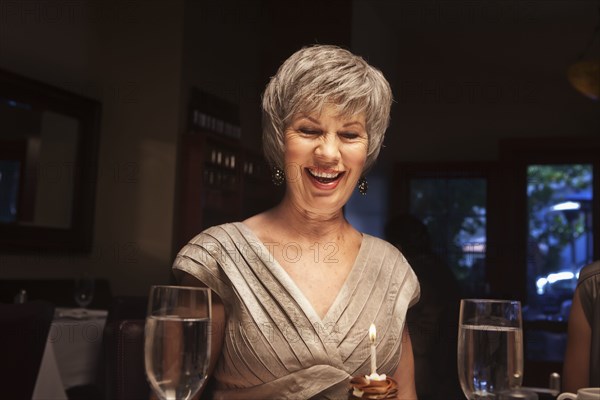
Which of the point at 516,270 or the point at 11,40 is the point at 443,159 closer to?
the point at 516,270

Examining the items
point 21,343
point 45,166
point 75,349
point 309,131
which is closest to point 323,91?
point 309,131

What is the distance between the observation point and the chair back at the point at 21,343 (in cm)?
158

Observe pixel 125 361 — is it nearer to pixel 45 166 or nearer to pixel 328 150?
pixel 328 150

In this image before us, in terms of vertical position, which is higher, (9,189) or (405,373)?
(9,189)

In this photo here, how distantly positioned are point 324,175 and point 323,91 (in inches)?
5.0

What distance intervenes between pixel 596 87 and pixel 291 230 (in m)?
3.82

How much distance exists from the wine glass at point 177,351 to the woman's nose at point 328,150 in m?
0.46

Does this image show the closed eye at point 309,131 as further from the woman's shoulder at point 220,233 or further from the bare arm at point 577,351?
the bare arm at point 577,351

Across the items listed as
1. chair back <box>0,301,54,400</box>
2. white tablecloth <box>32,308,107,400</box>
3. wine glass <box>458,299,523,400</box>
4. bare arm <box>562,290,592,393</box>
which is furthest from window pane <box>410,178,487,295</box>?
→ wine glass <box>458,299,523,400</box>

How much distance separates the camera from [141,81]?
15.4 ft

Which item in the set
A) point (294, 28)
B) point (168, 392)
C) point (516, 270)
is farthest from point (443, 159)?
point (168, 392)

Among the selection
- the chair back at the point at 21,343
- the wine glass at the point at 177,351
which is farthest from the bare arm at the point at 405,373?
the chair back at the point at 21,343

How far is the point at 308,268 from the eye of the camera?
120 centimetres

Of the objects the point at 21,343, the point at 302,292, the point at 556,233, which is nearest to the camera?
the point at 302,292
